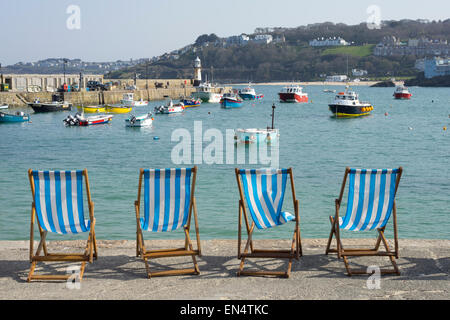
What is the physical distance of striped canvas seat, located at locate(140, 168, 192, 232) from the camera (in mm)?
5465

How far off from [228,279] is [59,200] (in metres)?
1.70

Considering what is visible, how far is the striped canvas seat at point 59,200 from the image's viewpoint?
17.6ft

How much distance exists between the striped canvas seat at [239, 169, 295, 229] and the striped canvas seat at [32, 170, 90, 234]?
154 centimetres

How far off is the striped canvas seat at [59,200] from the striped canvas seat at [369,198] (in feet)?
8.13

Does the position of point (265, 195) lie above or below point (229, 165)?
above

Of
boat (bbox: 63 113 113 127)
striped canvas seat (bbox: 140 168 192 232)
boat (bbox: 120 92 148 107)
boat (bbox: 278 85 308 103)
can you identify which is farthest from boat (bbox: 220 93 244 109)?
striped canvas seat (bbox: 140 168 192 232)

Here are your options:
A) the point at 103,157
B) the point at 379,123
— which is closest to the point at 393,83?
the point at 379,123

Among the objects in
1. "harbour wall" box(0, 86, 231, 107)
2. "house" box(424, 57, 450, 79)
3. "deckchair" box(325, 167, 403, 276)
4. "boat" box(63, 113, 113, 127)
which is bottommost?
"boat" box(63, 113, 113, 127)

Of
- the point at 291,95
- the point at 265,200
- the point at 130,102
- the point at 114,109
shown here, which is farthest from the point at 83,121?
the point at 265,200

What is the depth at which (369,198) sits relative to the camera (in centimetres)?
560

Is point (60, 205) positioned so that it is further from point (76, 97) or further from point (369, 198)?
point (76, 97)

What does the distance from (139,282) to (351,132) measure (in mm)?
41939

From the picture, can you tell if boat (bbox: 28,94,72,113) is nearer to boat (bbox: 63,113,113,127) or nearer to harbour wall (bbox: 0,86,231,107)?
harbour wall (bbox: 0,86,231,107)
